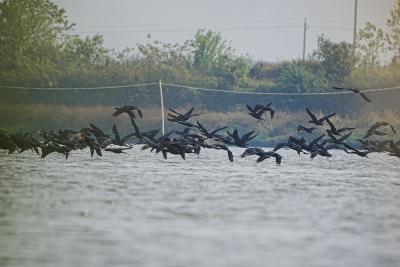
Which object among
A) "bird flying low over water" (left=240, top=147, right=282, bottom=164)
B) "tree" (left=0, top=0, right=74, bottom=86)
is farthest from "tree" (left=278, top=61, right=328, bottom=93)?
"bird flying low over water" (left=240, top=147, right=282, bottom=164)

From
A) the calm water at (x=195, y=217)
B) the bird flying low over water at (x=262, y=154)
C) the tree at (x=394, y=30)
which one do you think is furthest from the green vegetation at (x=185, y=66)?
the calm water at (x=195, y=217)

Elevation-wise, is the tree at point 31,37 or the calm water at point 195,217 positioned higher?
the tree at point 31,37

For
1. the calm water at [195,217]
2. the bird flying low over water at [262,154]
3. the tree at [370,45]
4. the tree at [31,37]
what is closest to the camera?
the calm water at [195,217]

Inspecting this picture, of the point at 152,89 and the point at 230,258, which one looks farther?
the point at 152,89

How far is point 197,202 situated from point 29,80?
1.63 metres

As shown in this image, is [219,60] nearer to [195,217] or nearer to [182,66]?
[182,66]

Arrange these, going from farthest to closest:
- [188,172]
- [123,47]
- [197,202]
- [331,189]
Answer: [123,47] → [188,172] → [331,189] → [197,202]

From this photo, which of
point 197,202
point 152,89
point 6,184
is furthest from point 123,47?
point 197,202

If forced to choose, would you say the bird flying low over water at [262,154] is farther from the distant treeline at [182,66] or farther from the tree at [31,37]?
the tree at [31,37]

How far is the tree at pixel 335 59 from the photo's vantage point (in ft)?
5.87

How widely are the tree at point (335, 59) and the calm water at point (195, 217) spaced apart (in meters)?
1.19

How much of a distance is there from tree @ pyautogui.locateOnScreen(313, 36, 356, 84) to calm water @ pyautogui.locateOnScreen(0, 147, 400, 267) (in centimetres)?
119

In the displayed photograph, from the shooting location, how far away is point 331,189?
483 millimetres

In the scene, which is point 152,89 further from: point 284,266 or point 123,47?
point 284,266
